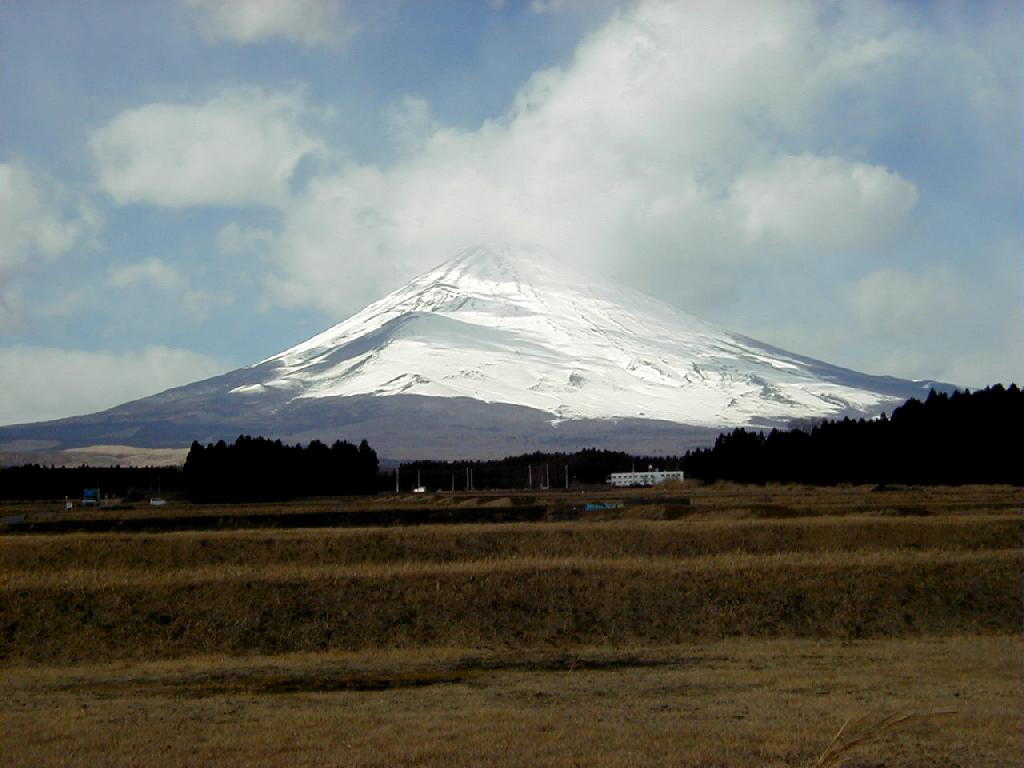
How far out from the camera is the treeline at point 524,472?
139000mm

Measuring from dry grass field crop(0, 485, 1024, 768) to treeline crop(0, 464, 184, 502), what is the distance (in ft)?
236

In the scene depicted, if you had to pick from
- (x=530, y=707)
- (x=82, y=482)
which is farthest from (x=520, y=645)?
(x=82, y=482)

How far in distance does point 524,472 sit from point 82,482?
2140 inches

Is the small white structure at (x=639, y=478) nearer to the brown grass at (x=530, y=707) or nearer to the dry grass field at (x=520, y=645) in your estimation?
the dry grass field at (x=520, y=645)

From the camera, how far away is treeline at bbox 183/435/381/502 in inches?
3937

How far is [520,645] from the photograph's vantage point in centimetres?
2592

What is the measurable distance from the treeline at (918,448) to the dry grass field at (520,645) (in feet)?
149

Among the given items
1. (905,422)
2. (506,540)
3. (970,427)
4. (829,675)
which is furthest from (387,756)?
(905,422)

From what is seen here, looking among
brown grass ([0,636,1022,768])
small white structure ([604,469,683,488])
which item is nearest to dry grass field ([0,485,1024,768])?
brown grass ([0,636,1022,768])

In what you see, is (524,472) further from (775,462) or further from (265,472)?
(265,472)

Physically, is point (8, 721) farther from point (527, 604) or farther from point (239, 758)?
point (527, 604)

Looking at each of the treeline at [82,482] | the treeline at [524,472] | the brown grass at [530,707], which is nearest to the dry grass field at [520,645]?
the brown grass at [530,707]

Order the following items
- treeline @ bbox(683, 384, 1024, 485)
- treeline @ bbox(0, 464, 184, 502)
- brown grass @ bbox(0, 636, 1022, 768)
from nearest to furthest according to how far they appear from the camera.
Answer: brown grass @ bbox(0, 636, 1022, 768), treeline @ bbox(683, 384, 1024, 485), treeline @ bbox(0, 464, 184, 502)

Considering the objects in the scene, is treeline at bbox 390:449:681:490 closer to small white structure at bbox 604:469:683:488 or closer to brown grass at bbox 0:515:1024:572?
small white structure at bbox 604:469:683:488
